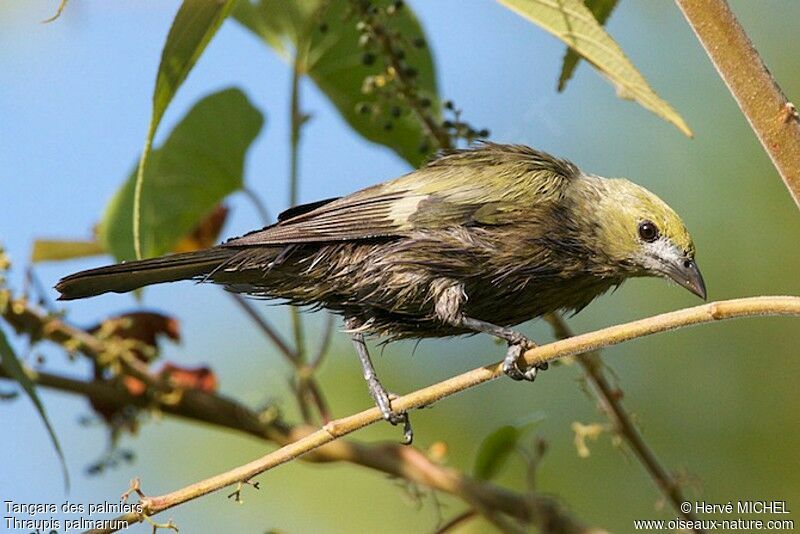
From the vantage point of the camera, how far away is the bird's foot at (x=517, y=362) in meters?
2.66

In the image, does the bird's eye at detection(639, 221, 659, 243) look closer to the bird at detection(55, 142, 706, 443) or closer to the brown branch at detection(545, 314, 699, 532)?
the bird at detection(55, 142, 706, 443)

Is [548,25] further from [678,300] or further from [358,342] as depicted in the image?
[678,300]

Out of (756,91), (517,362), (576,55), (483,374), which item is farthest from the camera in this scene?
(517,362)

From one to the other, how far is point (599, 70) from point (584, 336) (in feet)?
1.55

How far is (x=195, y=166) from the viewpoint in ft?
11.0

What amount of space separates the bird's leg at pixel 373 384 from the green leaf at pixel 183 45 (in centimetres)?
99

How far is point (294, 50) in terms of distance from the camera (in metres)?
3.38

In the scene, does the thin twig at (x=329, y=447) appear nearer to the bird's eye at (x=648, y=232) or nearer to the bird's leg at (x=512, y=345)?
the bird's leg at (x=512, y=345)

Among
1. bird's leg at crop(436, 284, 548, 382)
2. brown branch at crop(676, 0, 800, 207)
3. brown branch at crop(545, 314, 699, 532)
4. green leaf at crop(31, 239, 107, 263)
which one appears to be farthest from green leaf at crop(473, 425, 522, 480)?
green leaf at crop(31, 239, 107, 263)

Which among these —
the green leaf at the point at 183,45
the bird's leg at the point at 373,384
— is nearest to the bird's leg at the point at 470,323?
the bird's leg at the point at 373,384

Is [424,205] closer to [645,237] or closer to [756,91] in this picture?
[645,237]

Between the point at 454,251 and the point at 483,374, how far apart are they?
3.16ft

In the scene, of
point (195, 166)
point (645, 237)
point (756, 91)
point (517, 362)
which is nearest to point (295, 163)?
point (195, 166)

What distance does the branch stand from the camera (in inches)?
76.5
